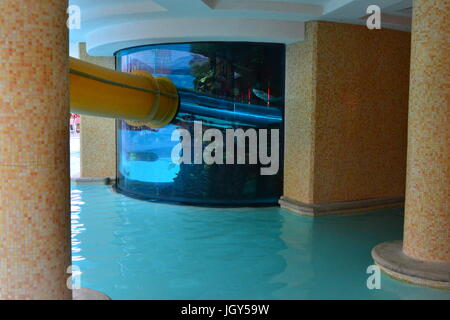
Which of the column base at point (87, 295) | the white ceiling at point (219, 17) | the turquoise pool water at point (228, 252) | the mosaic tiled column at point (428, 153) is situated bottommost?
the turquoise pool water at point (228, 252)

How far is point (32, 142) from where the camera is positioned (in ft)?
7.74

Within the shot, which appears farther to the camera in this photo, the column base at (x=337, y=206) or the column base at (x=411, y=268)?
the column base at (x=337, y=206)

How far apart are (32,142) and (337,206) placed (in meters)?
6.76

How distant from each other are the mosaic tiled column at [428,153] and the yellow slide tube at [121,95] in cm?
378

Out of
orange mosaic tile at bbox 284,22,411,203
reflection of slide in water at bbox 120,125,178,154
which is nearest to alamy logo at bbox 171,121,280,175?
reflection of slide in water at bbox 120,125,178,154

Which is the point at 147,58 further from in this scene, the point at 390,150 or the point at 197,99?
the point at 390,150

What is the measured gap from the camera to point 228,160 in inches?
348

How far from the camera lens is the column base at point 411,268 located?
4.70 meters

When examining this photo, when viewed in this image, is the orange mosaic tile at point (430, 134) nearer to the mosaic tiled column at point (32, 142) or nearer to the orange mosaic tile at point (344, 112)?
the orange mosaic tile at point (344, 112)

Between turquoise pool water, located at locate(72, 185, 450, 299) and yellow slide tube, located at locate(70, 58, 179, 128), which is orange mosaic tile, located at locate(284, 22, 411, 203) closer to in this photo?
turquoise pool water, located at locate(72, 185, 450, 299)

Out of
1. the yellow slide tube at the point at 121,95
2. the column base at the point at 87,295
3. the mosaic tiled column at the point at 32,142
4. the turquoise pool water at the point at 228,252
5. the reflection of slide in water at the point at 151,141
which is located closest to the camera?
the mosaic tiled column at the point at 32,142

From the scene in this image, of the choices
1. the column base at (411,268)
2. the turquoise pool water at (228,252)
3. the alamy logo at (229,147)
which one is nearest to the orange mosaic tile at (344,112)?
the alamy logo at (229,147)

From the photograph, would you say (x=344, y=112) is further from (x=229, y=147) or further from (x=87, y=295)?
(x=87, y=295)
